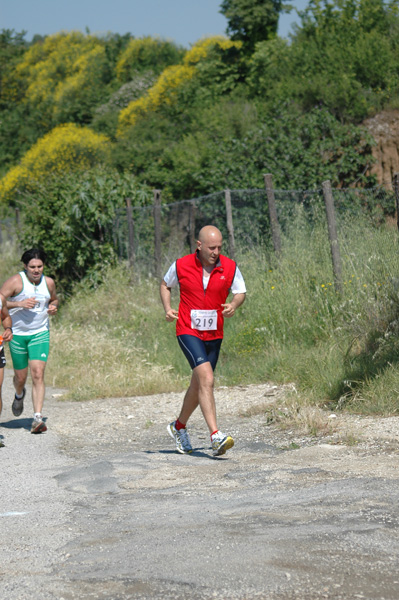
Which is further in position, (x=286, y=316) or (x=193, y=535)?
A: (x=286, y=316)

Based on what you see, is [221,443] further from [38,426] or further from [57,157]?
[57,157]

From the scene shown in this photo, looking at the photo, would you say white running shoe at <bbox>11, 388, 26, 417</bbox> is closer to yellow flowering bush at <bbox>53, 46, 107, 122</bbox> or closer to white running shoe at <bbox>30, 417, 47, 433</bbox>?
white running shoe at <bbox>30, 417, 47, 433</bbox>

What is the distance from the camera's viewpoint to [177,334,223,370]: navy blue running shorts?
7.02m

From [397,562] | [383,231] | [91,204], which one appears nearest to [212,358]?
[397,562]

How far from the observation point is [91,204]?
56.0 feet

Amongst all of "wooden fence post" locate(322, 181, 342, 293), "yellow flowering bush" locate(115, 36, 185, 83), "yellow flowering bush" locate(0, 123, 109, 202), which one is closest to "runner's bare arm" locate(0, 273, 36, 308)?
"wooden fence post" locate(322, 181, 342, 293)

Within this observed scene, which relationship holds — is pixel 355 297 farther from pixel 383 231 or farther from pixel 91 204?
pixel 91 204

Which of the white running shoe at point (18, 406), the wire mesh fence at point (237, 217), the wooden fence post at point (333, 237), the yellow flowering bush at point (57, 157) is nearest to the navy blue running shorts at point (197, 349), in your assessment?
the white running shoe at point (18, 406)

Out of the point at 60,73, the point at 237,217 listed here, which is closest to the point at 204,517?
the point at 237,217

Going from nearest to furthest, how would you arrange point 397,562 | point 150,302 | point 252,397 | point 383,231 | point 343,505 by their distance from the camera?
point 397,562, point 343,505, point 252,397, point 383,231, point 150,302

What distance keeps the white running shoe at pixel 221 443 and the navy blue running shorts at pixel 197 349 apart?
61 cm

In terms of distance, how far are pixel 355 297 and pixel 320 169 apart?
781 centimetres

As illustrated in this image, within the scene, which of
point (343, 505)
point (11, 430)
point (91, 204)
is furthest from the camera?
point (91, 204)

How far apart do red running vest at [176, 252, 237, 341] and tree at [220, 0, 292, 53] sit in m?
27.6
